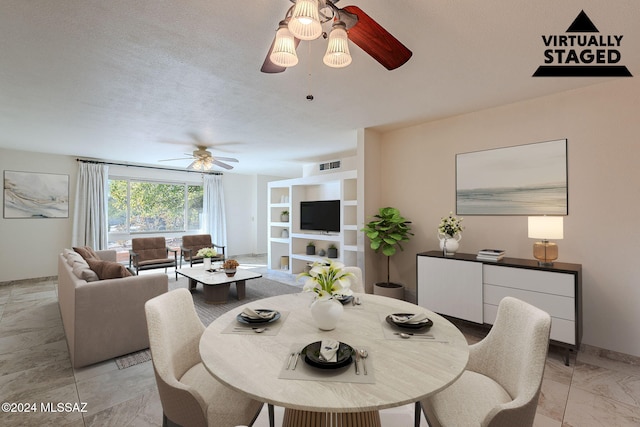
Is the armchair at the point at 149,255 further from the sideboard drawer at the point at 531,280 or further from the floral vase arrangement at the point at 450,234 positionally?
the sideboard drawer at the point at 531,280

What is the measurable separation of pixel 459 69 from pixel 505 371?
88.0 inches

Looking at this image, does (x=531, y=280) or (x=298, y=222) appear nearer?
(x=531, y=280)

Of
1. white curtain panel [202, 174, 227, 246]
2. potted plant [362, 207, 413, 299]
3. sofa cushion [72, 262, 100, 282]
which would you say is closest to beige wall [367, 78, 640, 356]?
potted plant [362, 207, 413, 299]

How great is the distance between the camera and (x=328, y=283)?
145 cm

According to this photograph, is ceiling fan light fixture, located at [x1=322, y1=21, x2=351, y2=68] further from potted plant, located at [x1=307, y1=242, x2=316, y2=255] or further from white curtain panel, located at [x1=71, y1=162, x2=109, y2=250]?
white curtain panel, located at [x1=71, y1=162, x2=109, y2=250]

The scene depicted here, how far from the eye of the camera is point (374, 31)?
144 cm

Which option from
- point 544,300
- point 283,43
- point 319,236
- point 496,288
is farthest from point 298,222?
point 283,43

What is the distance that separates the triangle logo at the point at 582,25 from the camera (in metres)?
1.79

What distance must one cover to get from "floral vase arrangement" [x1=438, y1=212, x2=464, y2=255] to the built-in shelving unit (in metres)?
1.22

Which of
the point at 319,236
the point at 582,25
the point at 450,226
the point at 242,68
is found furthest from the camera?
the point at 319,236

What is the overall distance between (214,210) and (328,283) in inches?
277

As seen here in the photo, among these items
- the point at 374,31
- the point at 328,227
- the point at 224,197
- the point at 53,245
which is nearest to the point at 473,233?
the point at 328,227

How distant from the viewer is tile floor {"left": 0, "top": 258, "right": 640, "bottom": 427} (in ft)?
6.16

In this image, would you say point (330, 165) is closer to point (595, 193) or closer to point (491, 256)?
point (491, 256)
